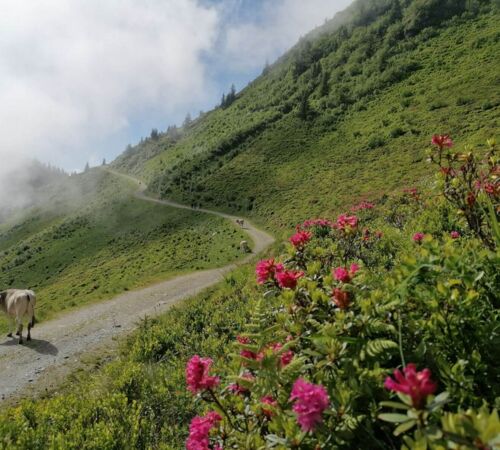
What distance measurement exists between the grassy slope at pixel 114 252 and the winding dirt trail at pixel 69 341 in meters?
2.94

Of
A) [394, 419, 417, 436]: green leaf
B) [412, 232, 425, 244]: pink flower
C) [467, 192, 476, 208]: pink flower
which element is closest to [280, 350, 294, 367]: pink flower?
[394, 419, 417, 436]: green leaf

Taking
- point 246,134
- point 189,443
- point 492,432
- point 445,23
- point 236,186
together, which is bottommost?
point 189,443

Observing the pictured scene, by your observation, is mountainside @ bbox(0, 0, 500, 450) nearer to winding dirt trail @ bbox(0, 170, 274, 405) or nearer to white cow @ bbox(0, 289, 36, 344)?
winding dirt trail @ bbox(0, 170, 274, 405)

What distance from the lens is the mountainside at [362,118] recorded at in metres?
41.4

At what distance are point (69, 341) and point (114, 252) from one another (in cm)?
3958

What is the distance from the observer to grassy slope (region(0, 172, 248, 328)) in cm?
3284

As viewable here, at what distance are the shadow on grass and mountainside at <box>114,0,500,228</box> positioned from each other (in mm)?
22909

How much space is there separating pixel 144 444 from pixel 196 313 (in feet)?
18.0

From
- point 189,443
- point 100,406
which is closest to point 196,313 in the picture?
point 100,406

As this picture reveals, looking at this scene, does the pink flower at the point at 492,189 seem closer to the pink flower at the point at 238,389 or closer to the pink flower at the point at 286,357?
the pink flower at the point at 286,357

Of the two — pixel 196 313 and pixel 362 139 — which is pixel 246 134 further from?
pixel 196 313

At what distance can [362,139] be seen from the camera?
5341 cm

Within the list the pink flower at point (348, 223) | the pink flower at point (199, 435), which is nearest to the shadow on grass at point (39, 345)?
Result: the pink flower at point (348, 223)

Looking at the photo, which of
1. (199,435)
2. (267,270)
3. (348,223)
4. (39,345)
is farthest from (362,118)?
(199,435)
